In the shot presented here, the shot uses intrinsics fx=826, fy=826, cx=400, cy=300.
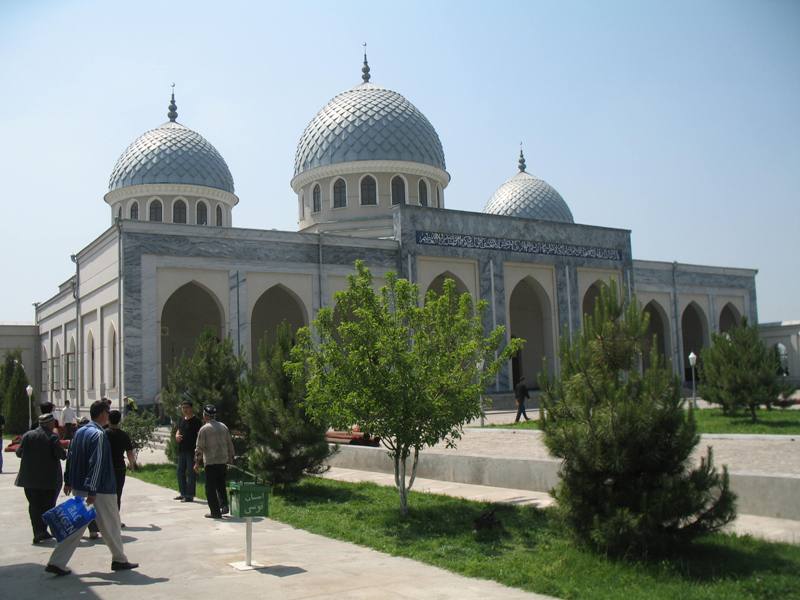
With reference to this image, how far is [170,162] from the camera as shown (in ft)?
110

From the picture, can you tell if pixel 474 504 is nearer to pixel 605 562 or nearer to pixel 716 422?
pixel 605 562

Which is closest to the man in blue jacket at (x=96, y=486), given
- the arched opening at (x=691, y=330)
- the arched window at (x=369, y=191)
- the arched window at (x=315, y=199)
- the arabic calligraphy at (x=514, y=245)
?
the arabic calligraphy at (x=514, y=245)

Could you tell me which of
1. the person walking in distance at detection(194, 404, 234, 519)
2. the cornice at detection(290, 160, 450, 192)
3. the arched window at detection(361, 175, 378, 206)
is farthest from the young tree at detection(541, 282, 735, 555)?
the cornice at detection(290, 160, 450, 192)

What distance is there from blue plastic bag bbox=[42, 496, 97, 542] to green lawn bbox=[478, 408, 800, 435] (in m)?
11.1

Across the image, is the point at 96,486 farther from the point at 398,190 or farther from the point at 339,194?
the point at 398,190

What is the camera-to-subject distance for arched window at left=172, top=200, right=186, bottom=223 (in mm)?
33250

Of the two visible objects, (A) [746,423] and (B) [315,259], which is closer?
(A) [746,423]

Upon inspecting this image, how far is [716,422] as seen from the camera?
19953 millimetres

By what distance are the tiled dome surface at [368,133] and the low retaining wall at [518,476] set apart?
1938 cm

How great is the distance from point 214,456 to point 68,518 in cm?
352

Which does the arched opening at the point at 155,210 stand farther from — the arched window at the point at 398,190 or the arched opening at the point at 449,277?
the arched opening at the point at 449,277

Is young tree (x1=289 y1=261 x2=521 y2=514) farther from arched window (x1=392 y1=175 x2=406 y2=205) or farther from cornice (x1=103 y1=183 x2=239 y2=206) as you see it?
cornice (x1=103 y1=183 x2=239 y2=206)

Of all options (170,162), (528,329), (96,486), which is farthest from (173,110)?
(96,486)

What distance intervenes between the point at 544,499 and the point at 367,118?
82.9 feet
